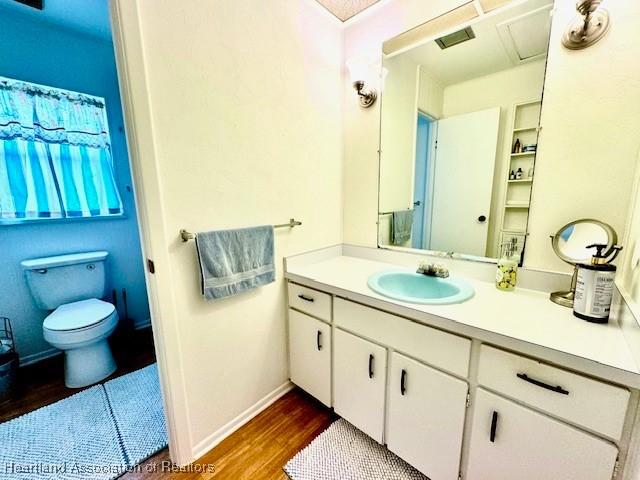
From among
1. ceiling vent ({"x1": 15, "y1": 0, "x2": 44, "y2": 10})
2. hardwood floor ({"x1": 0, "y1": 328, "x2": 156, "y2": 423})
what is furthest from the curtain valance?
hardwood floor ({"x1": 0, "y1": 328, "x2": 156, "y2": 423})

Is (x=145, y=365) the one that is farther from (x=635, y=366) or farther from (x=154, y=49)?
(x=635, y=366)

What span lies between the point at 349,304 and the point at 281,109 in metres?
1.07

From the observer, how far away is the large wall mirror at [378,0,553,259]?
1.15 metres

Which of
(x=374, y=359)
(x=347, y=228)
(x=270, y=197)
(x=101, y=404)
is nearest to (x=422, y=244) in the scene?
(x=347, y=228)

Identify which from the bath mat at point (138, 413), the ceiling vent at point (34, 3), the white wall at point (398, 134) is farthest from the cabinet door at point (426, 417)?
the ceiling vent at point (34, 3)

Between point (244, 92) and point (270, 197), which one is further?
point (270, 197)

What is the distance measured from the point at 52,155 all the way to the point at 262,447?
2.33 metres

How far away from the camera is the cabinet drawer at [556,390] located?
679 mm

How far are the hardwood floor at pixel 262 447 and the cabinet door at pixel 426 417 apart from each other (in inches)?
18.6

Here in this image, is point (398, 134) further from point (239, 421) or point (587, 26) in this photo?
point (239, 421)

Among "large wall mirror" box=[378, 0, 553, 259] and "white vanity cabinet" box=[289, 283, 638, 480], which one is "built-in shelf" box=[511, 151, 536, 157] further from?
"white vanity cabinet" box=[289, 283, 638, 480]

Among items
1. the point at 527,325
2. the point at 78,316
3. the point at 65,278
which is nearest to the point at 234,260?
the point at 527,325

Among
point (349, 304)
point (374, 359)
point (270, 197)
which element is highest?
point (270, 197)

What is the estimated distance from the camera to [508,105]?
1.19m
